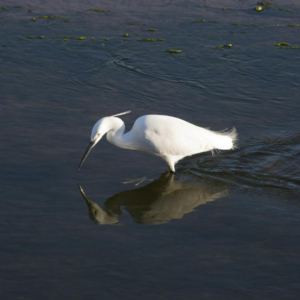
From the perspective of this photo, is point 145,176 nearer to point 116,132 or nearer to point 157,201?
point 157,201

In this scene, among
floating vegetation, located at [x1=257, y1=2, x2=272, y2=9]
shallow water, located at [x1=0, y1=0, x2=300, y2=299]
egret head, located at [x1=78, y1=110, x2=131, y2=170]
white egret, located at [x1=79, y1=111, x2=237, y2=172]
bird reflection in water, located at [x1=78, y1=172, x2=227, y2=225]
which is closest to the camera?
shallow water, located at [x1=0, y1=0, x2=300, y2=299]

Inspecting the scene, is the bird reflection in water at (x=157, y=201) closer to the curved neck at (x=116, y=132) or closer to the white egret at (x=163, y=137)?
the white egret at (x=163, y=137)

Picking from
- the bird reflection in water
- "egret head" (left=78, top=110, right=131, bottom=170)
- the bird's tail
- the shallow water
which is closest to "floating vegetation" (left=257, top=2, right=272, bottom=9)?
the shallow water

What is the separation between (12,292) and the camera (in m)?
3.97

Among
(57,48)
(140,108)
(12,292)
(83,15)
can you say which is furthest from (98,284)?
(83,15)

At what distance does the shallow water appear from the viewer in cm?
427

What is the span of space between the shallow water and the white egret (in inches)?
11.5

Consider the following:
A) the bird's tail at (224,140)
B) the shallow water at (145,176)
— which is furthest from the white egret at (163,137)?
the shallow water at (145,176)

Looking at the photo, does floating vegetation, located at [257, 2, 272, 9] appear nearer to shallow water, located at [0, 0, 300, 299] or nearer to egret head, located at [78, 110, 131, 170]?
shallow water, located at [0, 0, 300, 299]

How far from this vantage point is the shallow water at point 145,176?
427 centimetres

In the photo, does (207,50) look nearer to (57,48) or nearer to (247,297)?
(57,48)

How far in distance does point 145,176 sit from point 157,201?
0.53 meters

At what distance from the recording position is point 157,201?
5793 millimetres

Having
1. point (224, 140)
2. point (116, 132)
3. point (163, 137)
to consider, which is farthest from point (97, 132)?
point (224, 140)
